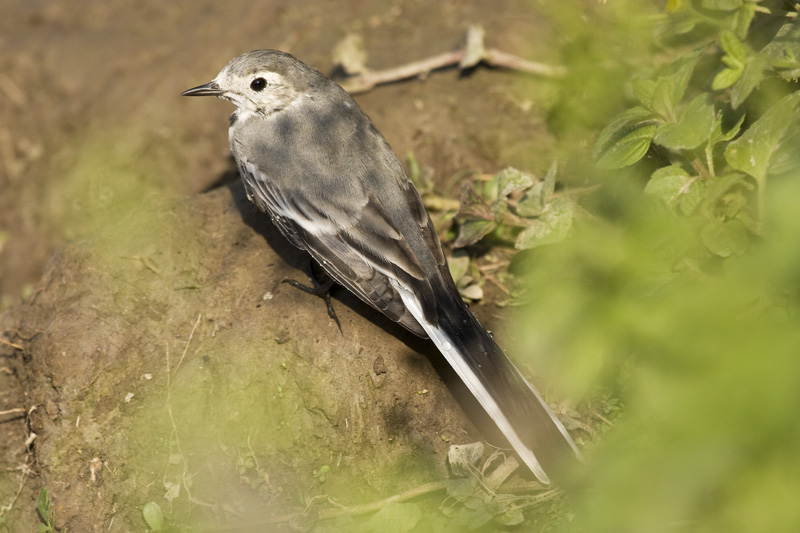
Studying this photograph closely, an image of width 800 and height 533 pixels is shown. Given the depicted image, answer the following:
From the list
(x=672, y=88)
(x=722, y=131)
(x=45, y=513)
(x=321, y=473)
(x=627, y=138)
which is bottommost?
(x=45, y=513)

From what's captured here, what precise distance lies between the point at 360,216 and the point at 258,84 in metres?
1.22

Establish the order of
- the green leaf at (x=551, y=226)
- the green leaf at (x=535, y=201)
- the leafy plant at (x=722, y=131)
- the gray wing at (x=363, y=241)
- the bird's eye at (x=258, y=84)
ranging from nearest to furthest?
the leafy plant at (x=722, y=131), the gray wing at (x=363, y=241), the green leaf at (x=551, y=226), the green leaf at (x=535, y=201), the bird's eye at (x=258, y=84)

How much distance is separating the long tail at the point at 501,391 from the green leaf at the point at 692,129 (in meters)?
1.30

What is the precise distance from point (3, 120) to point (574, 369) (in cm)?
639

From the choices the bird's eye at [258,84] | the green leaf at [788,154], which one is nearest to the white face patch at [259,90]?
the bird's eye at [258,84]

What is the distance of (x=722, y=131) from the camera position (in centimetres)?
338

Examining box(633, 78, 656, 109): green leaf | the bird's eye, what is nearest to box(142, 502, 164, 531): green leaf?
the bird's eye

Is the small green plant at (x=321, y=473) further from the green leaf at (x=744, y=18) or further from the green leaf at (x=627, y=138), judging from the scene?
the green leaf at (x=744, y=18)

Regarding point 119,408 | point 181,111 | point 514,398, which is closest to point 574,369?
point 514,398

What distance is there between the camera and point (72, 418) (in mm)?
3709

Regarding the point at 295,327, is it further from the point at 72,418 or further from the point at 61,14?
the point at 61,14

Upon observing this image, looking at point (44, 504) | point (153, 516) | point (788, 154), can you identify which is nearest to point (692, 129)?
point (788, 154)

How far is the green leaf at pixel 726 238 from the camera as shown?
3102 mm

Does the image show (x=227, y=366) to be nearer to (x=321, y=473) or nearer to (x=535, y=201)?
(x=321, y=473)
